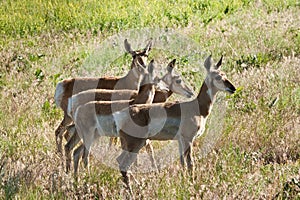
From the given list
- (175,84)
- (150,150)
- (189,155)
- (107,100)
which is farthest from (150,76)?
(189,155)

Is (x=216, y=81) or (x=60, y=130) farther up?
(x=216, y=81)

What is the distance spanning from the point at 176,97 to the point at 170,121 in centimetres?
273

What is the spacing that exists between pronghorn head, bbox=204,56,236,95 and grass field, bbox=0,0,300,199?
2.58 feet

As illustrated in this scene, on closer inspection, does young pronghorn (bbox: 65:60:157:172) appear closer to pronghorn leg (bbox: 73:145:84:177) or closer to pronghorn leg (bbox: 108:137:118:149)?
pronghorn leg (bbox: 73:145:84:177)

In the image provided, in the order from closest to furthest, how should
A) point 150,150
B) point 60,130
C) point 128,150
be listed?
point 128,150 < point 150,150 < point 60,130

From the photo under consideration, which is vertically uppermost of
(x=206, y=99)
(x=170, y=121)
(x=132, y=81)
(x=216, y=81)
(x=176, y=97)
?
(x=216, y=81)

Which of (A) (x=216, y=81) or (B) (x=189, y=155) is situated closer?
(B) (x=189, y=155)

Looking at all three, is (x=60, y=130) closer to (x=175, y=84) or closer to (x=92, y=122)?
(x=92, y=122)

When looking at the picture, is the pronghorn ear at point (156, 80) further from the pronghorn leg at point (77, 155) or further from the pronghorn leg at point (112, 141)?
the pronghorn leg at point (77, 155)

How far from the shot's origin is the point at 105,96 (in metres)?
9.66

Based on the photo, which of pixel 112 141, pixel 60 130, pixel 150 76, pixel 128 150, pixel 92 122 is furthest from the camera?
pixel 150 76

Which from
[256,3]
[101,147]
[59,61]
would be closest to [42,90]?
[59,61]

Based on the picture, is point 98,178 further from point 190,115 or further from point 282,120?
point 282,120

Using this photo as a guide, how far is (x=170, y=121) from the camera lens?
28.0ft
